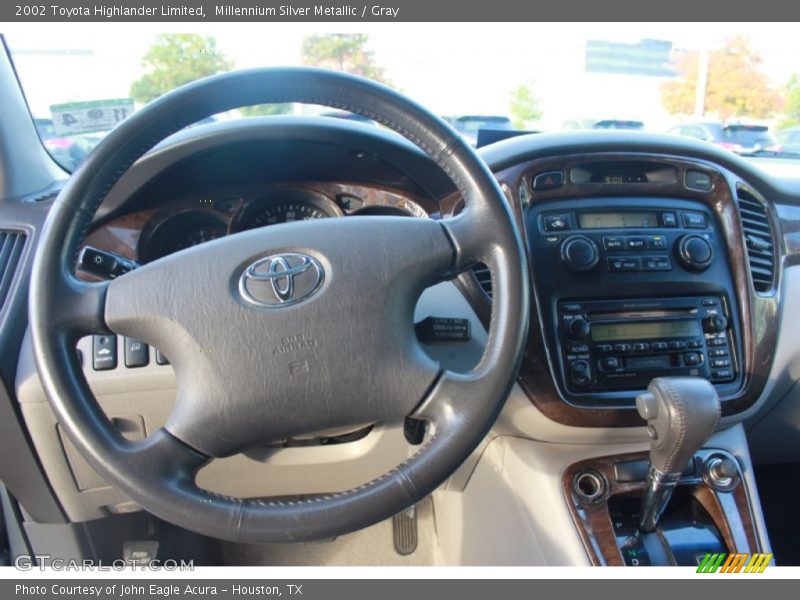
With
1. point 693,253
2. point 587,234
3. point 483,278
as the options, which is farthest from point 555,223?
point 693,253

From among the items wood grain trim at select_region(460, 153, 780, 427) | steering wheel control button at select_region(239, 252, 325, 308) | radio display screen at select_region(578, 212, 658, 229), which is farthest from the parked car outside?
steering wheel control button at select_region(239, 252, 325, 308)

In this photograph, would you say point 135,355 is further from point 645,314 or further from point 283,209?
point 645,314

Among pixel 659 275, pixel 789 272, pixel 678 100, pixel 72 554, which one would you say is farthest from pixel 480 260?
pixel 678 100

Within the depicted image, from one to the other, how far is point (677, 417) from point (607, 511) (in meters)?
0.40

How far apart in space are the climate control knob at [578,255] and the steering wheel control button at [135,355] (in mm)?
922

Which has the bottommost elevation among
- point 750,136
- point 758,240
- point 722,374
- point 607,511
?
point 607,511

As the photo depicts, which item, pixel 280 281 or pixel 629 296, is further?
pixel 629 296

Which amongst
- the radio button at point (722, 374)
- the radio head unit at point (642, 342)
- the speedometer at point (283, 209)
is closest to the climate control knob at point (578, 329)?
the radio head unit at point (642, 342)

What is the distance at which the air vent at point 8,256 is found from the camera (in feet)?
3.96

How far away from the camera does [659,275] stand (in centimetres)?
132

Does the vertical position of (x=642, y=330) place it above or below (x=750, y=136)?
below

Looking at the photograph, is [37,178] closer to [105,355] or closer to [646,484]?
[105,355]

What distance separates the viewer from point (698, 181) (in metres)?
1.37

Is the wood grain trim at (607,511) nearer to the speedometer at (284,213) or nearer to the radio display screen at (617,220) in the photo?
the radio display screen at (617,220)
